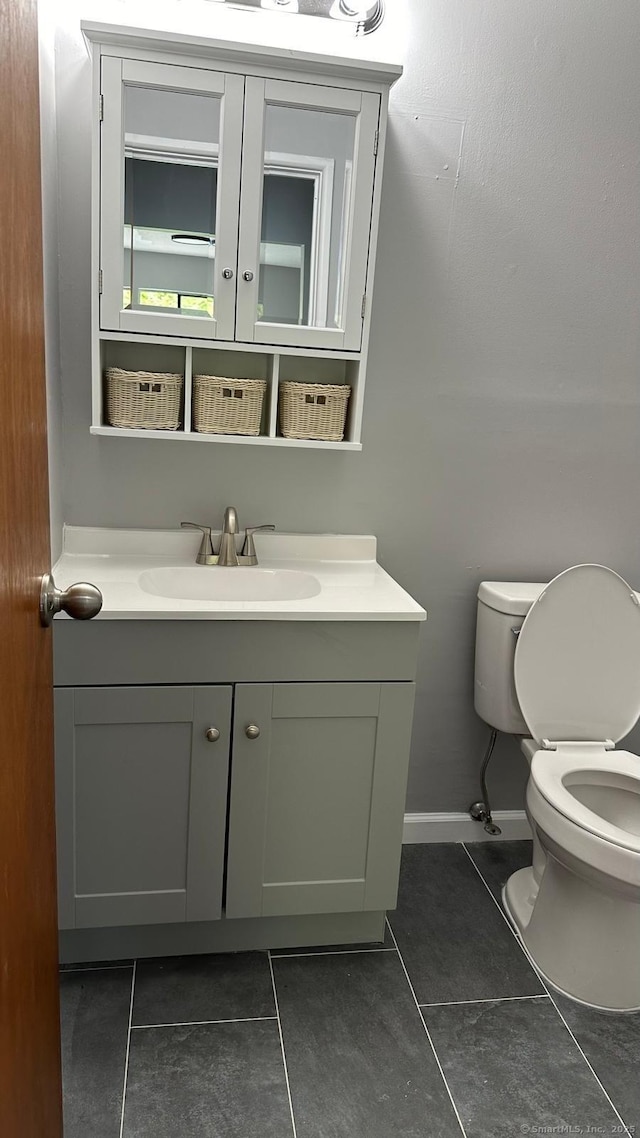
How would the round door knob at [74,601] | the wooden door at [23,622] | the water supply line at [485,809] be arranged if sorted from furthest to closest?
the water supply line at [485,809], the round door knob at [74,601], the wooden door at [23,622]

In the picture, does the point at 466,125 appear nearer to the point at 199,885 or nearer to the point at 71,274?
the point at 71,274

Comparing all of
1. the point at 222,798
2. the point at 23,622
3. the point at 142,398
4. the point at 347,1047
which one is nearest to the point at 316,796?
the point at 222,798

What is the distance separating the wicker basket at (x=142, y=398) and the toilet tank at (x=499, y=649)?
0.96 m

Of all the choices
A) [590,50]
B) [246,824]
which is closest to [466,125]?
[590,50]

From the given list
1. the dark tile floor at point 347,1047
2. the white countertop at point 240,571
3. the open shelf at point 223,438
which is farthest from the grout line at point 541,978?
the open shelf at point 223,438

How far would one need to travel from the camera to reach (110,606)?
1.65 metres

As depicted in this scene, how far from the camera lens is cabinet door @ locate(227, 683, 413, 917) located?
1780 millimetres

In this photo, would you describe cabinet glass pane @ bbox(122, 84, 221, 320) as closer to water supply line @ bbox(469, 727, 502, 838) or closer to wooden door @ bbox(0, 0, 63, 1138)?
wooden door @ bbox(0, 0, 63, 1138)

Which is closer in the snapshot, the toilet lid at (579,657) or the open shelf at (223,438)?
the open shelf at (223,438)

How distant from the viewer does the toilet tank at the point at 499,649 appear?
213cm

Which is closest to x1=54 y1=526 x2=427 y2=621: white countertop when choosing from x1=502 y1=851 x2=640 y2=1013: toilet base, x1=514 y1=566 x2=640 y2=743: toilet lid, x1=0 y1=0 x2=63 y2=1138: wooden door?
x1=514 y1=566 x2=640 y2=743: toilet lid

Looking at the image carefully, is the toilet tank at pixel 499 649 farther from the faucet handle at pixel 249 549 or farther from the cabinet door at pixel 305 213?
the cabinet door at pixel 305 213

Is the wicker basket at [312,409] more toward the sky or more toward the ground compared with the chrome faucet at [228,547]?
more toward the sky

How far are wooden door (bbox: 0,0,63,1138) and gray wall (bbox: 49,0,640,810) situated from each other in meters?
1.05
